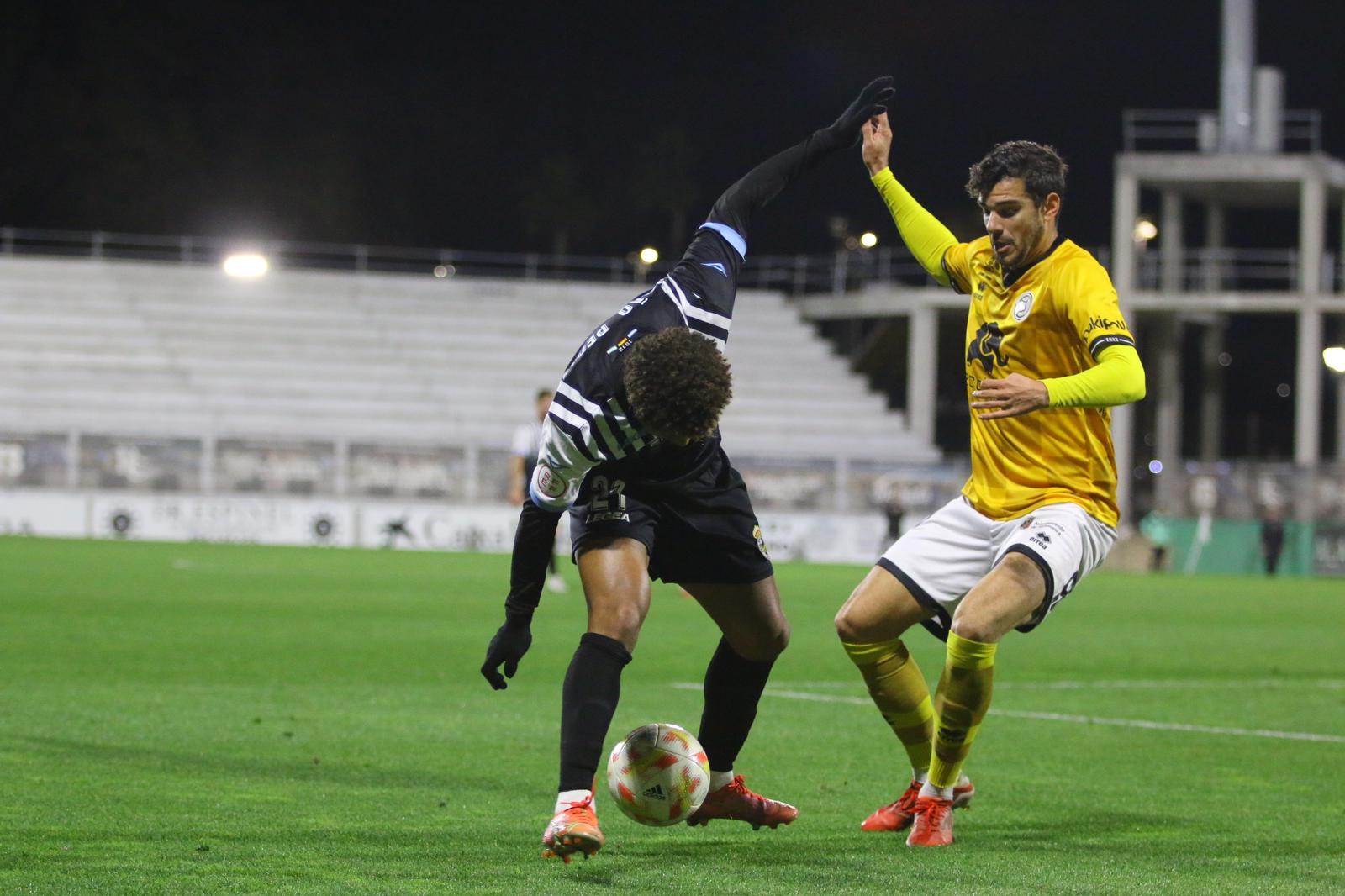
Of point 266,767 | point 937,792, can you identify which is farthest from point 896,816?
point 266,767

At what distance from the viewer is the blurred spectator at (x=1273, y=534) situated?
34.5 meters

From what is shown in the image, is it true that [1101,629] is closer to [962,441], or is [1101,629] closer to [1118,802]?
[1118,802]

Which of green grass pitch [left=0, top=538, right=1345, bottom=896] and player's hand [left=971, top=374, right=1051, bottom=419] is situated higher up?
player's hand [left=971, top=374, right=1051, bottom=419]

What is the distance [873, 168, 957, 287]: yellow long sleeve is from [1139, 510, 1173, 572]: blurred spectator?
30489 mm

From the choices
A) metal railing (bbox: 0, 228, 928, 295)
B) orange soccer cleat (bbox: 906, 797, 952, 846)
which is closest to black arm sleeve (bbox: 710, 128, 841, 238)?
orange soccer cleat (bbox: 906, 797, 952, 846)

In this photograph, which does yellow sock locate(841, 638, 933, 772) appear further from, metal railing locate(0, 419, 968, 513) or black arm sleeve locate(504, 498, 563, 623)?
metal railing locate(0, 419, 968, 513)

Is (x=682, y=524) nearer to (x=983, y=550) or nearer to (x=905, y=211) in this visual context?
(x=983, y=550)

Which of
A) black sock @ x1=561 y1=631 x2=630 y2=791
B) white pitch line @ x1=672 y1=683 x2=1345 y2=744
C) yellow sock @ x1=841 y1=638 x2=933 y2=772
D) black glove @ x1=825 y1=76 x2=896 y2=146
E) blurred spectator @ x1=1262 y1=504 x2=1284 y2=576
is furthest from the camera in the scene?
blurred spectator @ x1=1262 y1=504 x2=1284 y2=576

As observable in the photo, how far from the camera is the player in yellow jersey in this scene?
5.79 meters

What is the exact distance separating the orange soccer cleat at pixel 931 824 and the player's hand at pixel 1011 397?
1.30 metres

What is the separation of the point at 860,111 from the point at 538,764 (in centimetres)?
292

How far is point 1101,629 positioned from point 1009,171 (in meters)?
12.0

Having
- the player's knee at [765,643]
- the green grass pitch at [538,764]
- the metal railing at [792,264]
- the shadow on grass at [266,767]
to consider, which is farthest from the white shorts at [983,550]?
the metal railing at [792,264]

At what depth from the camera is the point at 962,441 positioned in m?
65.6
